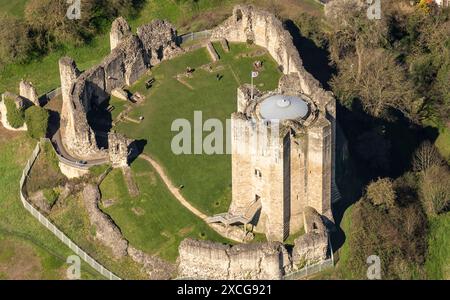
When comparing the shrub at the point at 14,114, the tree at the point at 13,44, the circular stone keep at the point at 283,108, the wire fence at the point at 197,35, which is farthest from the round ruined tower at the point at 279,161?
the tree at the point at 13,44

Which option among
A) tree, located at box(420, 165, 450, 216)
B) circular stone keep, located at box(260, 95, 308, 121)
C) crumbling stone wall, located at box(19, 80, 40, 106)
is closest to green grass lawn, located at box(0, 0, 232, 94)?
crumbling stone wall, located at box(19, 80, 40, 106)

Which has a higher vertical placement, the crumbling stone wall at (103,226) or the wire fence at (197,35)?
the wire fence at (197,35)

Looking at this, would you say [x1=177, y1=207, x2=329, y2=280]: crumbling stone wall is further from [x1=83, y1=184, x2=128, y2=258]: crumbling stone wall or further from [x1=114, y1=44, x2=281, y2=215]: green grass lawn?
[x1=114, y1=44, x2=281, y2=215]: green grass lawn

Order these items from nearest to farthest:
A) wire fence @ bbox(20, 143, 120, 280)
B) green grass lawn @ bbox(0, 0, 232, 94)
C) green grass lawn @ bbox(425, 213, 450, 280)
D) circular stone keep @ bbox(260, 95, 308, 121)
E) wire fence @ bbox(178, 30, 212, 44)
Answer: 1. circular stone keep @ bbox(260, 95, 308, 121)
2. wire fence @ bbox(20, 143, 120, 280)
3. green grass lawn @ bbox(425, 213, 450, 280)
4. green grass lawn @ bbox(0, 0, 232, 94)
5. wire fence @ bbox(178, 30, 212, 44)

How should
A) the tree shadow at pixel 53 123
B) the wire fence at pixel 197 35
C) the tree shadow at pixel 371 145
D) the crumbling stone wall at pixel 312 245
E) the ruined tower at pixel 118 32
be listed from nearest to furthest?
the crumbling stone wall at pixel 312 245 → the tree shadow at pixel 371 145 → the tree shadow at pixel 53 123 → the ruined tower at pixel 118 32 → the wire fence at pixel 197 35

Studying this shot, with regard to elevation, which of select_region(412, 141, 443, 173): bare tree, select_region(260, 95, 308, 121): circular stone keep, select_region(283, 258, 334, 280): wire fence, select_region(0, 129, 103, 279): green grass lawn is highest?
select_region(260, 95, 308, 121): circular stone keep

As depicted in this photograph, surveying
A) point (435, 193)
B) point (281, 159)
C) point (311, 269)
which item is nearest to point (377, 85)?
point (435, 193)

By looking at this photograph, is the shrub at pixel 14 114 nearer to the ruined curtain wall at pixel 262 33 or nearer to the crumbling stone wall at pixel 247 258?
the ruined curtain wall at pixel 262 33
